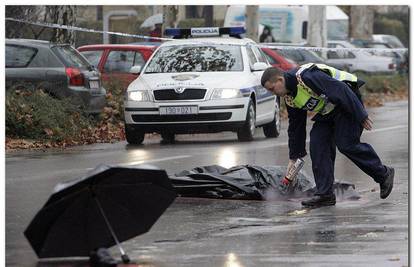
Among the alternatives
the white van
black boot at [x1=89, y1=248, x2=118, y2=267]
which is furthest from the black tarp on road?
the white van

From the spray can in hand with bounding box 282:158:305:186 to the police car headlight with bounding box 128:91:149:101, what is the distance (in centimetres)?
650

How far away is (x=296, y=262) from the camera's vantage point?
821 centimetres

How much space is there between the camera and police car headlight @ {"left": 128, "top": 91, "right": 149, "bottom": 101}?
1797 centimetres

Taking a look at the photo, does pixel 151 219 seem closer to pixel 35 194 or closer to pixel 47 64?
pixel 35 194

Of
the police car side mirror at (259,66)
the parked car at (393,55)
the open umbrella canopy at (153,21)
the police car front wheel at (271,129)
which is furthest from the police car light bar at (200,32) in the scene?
the parked car at (393,55)

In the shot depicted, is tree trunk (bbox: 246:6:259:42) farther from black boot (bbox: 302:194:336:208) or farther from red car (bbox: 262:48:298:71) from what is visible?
black boot (bbox: 302:194:336:208)

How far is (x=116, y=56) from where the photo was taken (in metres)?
22.9

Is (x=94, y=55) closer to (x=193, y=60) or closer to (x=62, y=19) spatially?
(x=62, y=19)

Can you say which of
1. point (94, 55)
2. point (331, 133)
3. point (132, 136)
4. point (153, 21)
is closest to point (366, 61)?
point (153, 21)

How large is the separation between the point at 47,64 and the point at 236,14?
81.8 feet

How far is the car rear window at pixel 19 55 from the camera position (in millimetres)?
18734

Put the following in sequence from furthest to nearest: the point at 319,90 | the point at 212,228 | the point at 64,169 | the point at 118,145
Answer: the point at 118,145 → the point at 64,169 → the point at 319,90 → the point at 212,228

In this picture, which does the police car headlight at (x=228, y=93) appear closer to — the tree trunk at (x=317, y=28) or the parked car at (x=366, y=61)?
the tree trunk at (x=317, y=28)

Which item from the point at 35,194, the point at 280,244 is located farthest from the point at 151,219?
the point at 35,194
